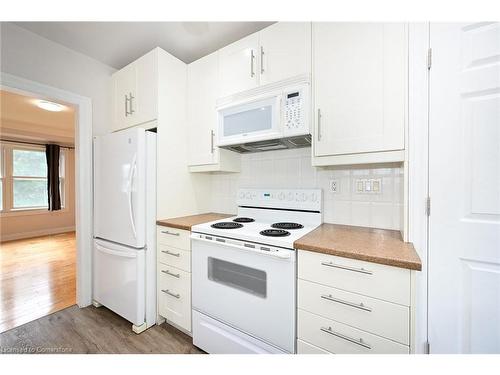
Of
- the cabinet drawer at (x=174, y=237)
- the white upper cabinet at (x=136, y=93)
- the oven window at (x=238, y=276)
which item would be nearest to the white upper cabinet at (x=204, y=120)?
the white upper cabinet at (x=136, y=93)

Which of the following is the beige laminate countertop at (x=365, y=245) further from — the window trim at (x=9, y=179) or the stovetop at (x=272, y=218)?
the window trim at (x=9, y=179)

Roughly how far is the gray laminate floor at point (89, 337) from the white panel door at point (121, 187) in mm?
699

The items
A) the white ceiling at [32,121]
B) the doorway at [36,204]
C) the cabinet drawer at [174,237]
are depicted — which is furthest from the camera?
the white ceiling at [32,121]

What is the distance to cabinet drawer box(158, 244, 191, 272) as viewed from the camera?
5.28 feet

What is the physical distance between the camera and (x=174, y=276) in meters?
1.68

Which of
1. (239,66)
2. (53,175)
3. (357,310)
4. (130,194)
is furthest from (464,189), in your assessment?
(53,175)

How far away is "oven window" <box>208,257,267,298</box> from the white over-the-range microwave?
908 mm

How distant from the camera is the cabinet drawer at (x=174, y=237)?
5.29 feet

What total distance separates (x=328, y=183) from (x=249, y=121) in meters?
0.79

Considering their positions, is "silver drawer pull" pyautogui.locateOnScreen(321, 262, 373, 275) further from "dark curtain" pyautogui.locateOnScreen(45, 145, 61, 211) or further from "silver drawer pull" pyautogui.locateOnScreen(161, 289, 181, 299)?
"dark curtain" pyautogui.locateOnScreen(45, 145, 61, 211)

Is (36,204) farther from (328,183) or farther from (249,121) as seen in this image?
(328,183)
